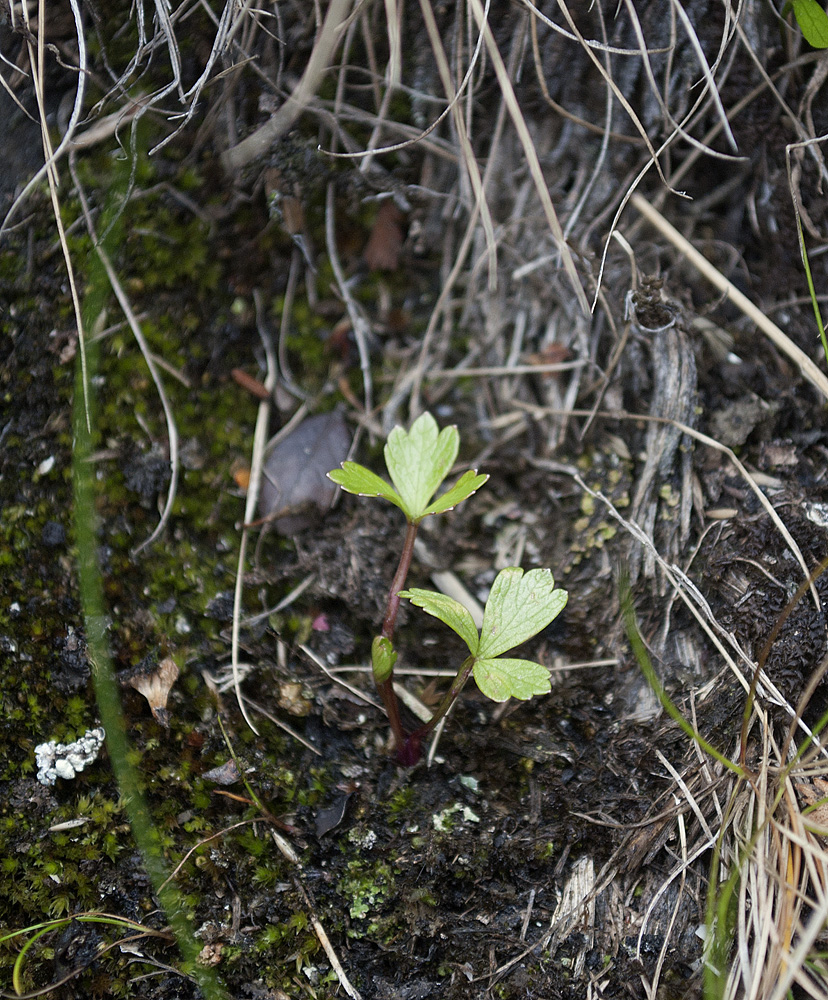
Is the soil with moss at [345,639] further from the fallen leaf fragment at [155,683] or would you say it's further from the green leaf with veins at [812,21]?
the green leaf with veins at [812,21]

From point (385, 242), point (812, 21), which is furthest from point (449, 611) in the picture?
point (812, 21)

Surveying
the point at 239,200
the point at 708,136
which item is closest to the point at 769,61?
the point at 708,136

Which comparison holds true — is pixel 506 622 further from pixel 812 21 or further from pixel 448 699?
pixel 812 21

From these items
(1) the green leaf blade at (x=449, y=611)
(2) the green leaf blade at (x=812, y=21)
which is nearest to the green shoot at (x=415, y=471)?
(1) the green leaf blade at (x=449, y=611)

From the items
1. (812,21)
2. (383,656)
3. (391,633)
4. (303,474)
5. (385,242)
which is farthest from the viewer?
(385,242)

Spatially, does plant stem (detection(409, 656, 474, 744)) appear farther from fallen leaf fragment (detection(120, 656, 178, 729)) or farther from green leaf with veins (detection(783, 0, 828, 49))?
green leaf with veins (detection(783, 0, 828, 49))

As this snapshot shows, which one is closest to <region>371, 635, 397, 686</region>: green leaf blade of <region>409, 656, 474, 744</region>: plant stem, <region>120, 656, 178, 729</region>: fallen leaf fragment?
<region>409, 656, 474, 744</region>: plant stem
